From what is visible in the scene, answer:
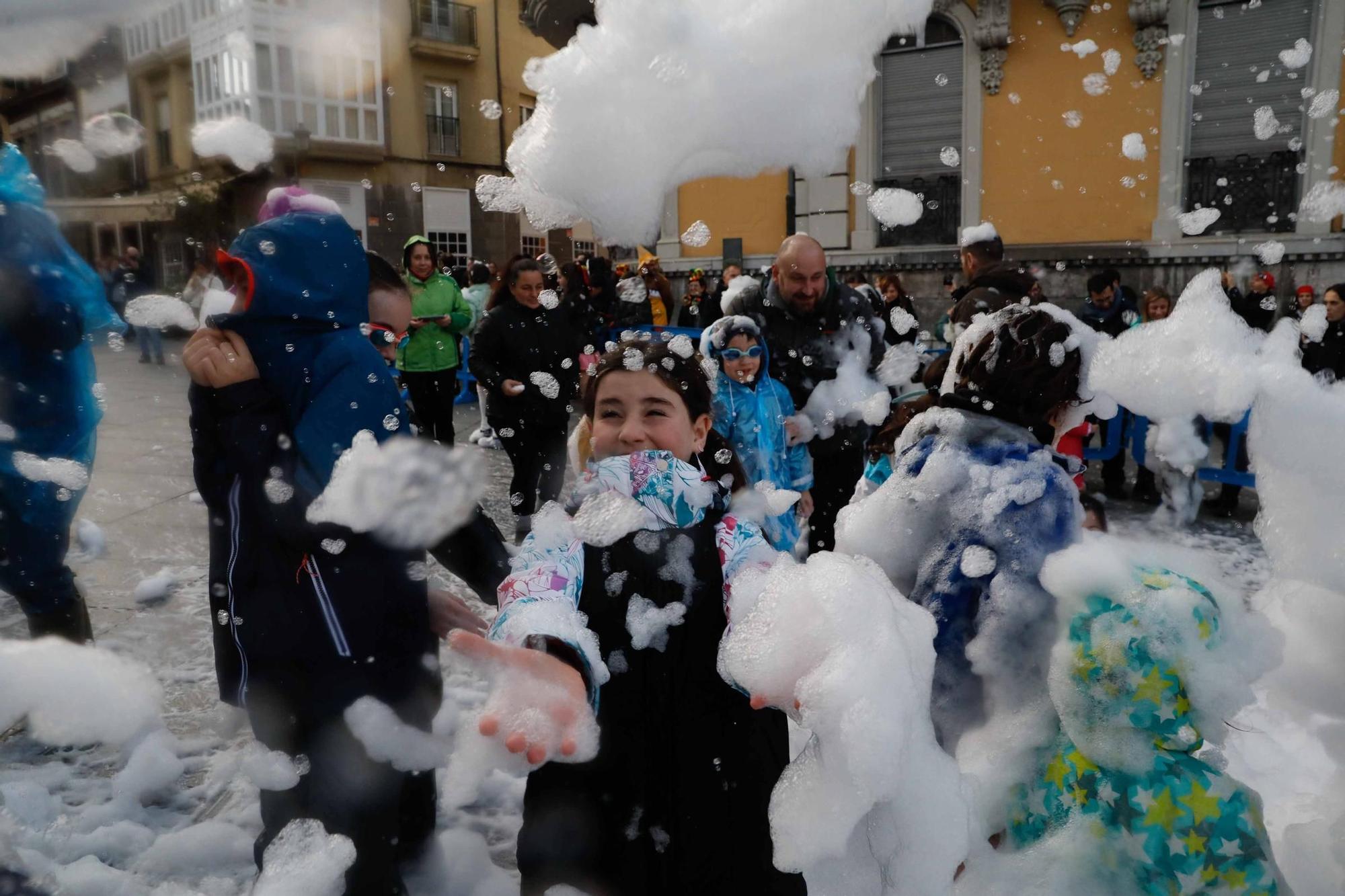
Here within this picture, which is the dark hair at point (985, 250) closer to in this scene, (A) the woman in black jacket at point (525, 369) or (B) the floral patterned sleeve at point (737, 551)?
(A) the woman in black jacket at point (525, 369)

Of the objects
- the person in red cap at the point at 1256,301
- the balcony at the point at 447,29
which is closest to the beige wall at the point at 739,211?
the person in red cap at the point at 1256,301

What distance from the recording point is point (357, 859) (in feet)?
5.98

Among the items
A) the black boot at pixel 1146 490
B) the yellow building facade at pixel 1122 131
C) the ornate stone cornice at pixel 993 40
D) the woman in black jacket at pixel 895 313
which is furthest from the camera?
the ornate stone cornice at pixel 993 40

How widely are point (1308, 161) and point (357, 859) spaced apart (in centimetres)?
1312

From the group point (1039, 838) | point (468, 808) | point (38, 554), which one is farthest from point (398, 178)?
point (1039, 838)

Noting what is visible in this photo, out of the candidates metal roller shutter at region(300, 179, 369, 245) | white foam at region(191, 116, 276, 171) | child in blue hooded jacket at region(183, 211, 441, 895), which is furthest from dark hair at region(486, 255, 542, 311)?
→ child in blue hooded jacket at region(183, 211, 441, 895)

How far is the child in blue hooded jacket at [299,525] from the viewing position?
5.59 ft

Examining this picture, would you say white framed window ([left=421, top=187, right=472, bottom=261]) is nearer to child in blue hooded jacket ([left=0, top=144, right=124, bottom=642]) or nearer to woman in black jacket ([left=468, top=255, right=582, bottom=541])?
woman in black jacket ([left=468, top=255, right=582, bottom=541])

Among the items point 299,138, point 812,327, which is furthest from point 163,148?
point 812,327

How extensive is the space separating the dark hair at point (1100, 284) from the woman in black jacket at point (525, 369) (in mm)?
3802

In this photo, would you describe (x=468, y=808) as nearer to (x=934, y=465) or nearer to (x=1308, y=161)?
(x=934, y=465)

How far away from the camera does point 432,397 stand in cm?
622

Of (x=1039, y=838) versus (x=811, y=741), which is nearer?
(x=811, y=741)

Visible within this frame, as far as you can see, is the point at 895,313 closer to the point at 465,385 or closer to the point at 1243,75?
the point at 465,385
